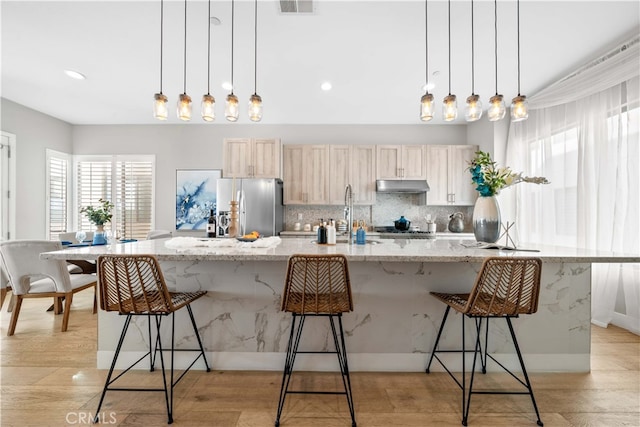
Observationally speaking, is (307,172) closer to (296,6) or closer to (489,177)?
(296,6)

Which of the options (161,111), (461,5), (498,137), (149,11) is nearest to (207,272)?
(161,111)

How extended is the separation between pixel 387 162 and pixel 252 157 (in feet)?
7.03

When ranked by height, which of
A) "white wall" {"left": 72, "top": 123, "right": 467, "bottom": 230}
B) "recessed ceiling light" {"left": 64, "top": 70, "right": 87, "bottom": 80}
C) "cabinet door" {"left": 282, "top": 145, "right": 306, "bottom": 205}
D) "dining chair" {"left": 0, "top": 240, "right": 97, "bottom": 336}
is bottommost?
"dining chair" {"left": 0, "top": 240, "right": 97, "bottom": 336}

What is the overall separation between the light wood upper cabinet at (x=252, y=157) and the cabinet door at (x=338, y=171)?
0.83 metres

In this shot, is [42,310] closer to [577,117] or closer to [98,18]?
[98,18]

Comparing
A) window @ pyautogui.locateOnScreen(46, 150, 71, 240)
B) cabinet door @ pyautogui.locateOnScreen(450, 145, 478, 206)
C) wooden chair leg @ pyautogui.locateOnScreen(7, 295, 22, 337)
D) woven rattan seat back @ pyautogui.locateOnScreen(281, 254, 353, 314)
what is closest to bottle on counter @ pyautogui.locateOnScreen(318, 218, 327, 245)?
woven rattan seat back @ pyautogui.locateOnScreen(281, 254, 353, 314)

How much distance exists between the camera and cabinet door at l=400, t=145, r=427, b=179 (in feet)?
15.6

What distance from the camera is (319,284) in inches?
64.7

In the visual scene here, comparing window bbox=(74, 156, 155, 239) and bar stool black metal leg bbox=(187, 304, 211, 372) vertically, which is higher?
window bbox=(74, 156, 155, 239)

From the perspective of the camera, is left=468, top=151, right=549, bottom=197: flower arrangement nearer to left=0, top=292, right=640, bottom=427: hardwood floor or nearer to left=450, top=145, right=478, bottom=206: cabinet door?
left=0, top=292, right=640, bottom=427: hardwood floor

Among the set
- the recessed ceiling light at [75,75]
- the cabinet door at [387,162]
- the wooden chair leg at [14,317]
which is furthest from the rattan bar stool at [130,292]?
the cabinet door at [387,162]

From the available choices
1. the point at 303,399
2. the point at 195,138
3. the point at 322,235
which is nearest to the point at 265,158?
the point at 195,138

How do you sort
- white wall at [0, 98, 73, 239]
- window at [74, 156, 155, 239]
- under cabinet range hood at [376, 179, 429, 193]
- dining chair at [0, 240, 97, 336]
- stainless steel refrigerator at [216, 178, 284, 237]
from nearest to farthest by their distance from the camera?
1. dining chair at [0, 240, 97, 336]
2. white wall at [0, 98, 73, 239]
3. stainless steel refrigerator at [216, 178, 284, 237]
4. under cabinet range hood at [376, 179, 429, 193]
5. window at [74, 156, 155, 239]

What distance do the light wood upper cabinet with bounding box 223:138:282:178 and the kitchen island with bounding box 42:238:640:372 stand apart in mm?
2668
